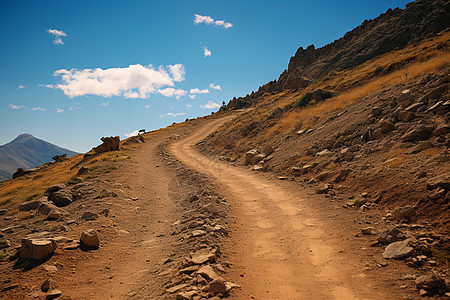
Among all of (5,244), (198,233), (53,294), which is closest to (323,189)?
(198,233)

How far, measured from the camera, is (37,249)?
6.88 metres

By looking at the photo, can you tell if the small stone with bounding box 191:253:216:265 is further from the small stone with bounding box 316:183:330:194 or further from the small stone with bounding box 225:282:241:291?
the small stone with bounding box 316:183:330:194

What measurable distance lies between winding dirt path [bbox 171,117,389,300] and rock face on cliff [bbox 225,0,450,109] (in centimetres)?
5586

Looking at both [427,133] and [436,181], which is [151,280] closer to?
[436,181]

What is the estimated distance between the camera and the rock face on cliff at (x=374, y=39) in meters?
58.4

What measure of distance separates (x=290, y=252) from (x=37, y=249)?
7.28m

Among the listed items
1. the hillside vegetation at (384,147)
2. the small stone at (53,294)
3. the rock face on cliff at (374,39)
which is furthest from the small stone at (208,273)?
the rock face on cliff at (374,39)

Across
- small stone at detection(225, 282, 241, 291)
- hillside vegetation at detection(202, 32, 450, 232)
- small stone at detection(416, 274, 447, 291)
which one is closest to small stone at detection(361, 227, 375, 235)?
hillside vegetation at detection(202, 32, 450, 232)

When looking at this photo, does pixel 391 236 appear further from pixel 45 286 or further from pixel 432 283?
pixel 45 286

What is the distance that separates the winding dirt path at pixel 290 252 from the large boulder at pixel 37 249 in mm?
5155

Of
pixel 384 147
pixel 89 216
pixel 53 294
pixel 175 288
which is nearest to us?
pixel 175 288

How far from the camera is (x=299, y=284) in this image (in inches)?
222

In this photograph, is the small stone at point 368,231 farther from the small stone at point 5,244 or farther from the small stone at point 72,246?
the small stone at point 5,244

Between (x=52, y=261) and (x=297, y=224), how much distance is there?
8.07 meters
